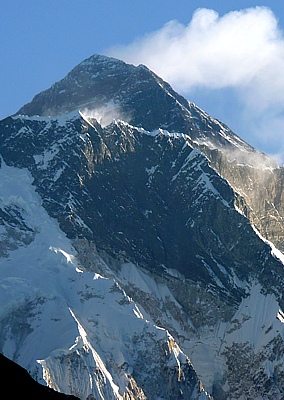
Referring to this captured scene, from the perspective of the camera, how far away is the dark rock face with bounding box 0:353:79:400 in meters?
49.6

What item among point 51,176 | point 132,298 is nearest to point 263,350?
point 132,298

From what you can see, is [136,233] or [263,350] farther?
[136,233]

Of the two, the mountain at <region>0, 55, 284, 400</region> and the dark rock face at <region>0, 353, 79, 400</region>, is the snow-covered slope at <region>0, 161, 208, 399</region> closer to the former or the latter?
the mountain at <region>0, 55, 284, 400</region>

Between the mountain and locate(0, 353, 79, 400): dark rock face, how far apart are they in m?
90.0

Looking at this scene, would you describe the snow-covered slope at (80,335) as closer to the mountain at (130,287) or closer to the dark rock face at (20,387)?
the mountain at (130,287)

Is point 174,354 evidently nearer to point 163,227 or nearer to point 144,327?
point 144,327

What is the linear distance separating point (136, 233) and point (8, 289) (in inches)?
1358

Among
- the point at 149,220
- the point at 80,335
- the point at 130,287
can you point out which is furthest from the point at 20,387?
the point at 149,220

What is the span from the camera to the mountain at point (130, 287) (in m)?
153

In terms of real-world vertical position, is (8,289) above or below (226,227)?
below

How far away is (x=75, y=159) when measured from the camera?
197 metres

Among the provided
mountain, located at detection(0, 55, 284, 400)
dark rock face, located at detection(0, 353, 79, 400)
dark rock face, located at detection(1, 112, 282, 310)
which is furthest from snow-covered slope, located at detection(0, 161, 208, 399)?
dark rock face, located at detection(0, 353, 79, 400)

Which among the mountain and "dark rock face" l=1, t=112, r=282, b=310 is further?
"dark rock face" l=1, t=112, r=282, b=310

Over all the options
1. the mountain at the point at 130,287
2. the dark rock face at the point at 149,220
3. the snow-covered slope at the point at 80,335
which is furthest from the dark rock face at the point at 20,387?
the dark rock face at the point at 149,220
